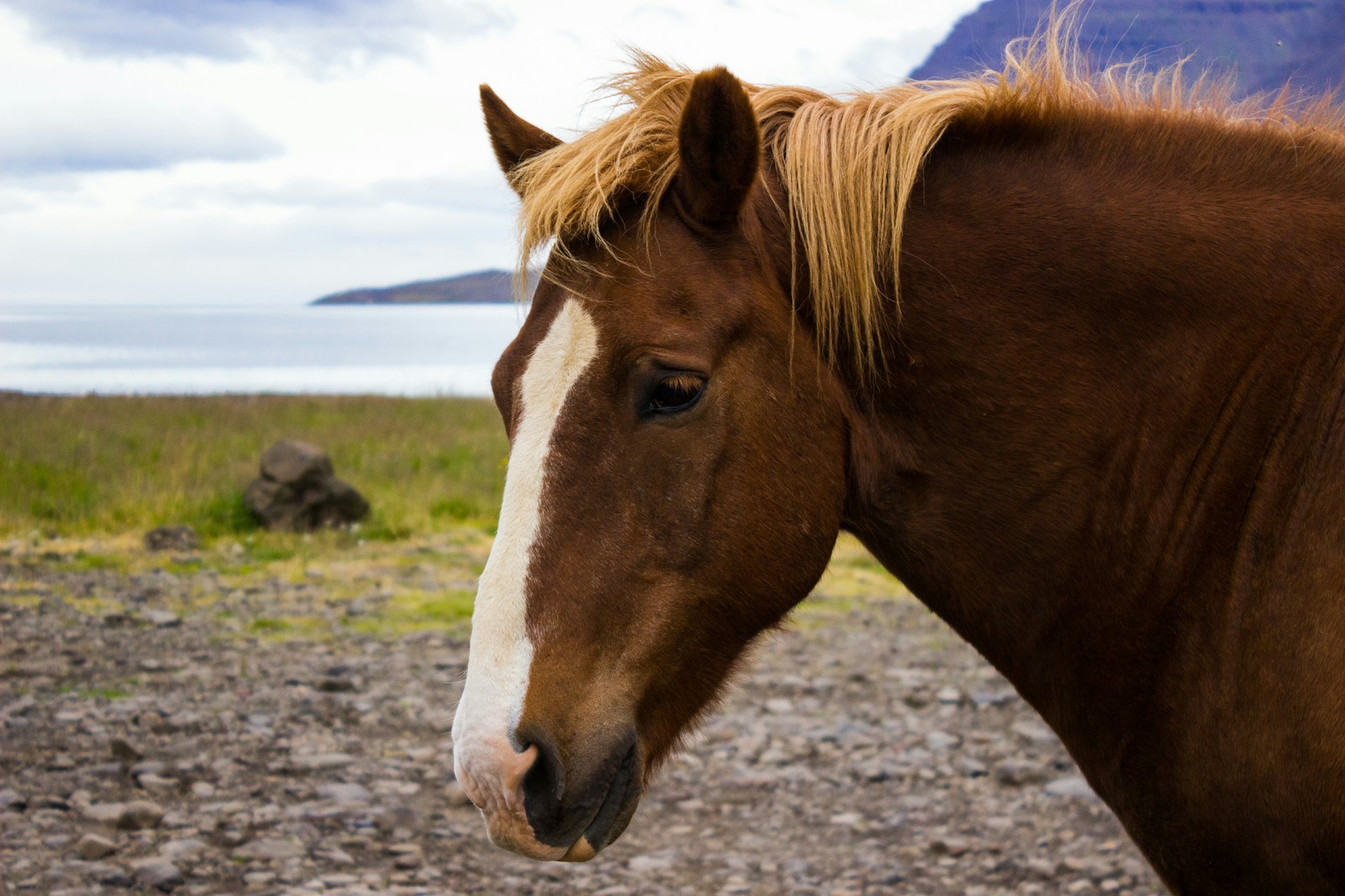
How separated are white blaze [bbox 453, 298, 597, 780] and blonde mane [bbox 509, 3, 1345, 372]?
25cm

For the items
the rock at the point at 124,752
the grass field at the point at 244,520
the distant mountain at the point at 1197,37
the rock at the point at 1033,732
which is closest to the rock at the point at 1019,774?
the rock at the point at 1033,732

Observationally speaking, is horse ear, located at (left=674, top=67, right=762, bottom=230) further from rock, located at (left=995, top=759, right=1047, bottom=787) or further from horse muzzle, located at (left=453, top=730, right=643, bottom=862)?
rock, located at (left=995, top=759, right=1047, bottom=787)

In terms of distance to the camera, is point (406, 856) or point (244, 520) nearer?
point (406, 856)

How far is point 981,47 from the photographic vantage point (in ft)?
9.46

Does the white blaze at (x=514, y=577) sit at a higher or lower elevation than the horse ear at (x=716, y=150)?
lower

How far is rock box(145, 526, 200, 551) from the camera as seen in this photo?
10.1m

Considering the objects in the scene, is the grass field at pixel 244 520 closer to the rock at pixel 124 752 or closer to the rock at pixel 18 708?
the rock at pixel 18 708

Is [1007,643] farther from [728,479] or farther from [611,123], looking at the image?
[611,123]

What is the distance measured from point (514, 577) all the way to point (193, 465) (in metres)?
12.1

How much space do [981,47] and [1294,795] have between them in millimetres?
2029

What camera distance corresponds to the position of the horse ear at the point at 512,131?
258cm

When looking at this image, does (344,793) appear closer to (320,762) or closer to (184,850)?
(320,762)

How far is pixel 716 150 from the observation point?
6.71ft

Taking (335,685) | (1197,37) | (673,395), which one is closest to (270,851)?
(335,685)
